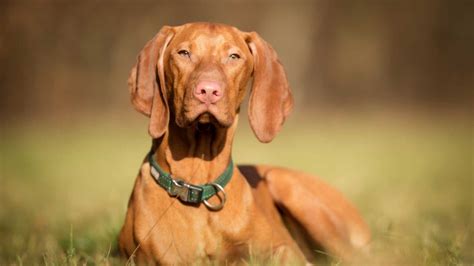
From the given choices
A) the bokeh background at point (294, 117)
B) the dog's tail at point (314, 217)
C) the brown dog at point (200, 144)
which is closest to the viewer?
the brown dog at point (200, 144)

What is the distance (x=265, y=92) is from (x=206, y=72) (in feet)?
2.29

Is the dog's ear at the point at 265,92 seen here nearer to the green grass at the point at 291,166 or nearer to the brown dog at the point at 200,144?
the brown dog at the point at 200,144

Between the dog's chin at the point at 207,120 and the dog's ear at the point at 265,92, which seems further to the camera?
the dog's ear at the point at 265,92

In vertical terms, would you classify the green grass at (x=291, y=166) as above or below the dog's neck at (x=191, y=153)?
below

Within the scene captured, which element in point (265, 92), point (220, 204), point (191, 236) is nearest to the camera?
point (191, 236)

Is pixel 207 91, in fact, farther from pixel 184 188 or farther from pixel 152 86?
pixel 184 188

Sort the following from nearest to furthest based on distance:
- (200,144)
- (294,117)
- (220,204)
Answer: (220,204) < (200,144) < (294,117)

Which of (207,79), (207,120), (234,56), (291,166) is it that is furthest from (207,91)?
(291,166)

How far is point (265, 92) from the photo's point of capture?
15.5 ft

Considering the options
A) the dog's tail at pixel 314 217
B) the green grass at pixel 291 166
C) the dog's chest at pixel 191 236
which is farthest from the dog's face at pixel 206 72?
the dog's tail at pixel 314 217

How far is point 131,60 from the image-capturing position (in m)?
29.2

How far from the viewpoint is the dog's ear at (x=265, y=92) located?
4.70 metres

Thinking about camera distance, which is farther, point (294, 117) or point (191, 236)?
point (294, 117)

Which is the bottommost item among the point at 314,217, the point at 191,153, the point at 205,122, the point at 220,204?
the point at 314,217
